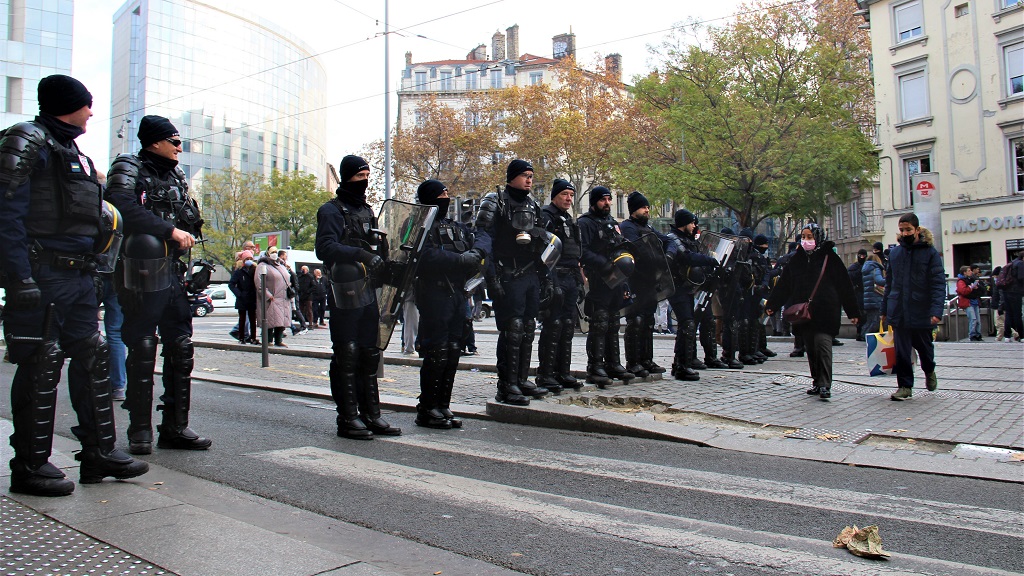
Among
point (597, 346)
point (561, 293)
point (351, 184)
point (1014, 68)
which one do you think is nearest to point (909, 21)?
point (1014, 68)

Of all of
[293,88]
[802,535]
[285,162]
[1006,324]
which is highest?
[293,88]

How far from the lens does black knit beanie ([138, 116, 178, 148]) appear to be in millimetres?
5305

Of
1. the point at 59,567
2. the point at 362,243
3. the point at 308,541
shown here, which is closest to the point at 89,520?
the point at 59,567

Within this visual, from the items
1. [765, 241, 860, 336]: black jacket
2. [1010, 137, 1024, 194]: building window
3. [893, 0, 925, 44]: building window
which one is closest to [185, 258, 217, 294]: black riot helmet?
[765, 241, 860, 336]: black jacket

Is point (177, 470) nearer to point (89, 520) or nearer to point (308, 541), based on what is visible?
point (89, 520)

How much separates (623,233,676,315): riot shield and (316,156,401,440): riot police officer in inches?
144

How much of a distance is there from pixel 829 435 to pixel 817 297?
2523 millimetres

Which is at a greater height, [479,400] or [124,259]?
[124,259]

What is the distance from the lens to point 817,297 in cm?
827

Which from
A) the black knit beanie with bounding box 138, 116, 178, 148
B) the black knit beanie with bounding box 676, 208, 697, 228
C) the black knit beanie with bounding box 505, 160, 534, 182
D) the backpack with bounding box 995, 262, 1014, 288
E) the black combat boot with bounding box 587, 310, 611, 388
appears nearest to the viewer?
the black knit beanie with bounding box 138, 116, 178, 148

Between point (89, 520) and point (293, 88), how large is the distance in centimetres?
8398

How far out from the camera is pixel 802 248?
8523mm

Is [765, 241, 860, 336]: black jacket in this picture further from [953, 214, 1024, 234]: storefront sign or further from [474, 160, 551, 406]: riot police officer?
[953, 214, 1024, 234]: storefront sign

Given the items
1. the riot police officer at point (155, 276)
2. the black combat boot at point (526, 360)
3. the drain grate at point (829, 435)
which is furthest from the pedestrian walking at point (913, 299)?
the riot police officer at point (155, 276)
